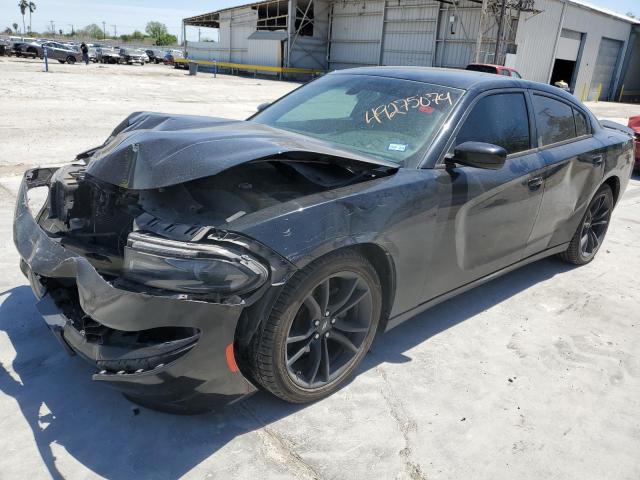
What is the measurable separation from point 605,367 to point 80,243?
3.24 m

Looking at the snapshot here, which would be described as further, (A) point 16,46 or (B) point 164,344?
(A) point 16,46

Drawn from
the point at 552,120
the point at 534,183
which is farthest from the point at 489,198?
the point at 552,120

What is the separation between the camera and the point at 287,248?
87.1 inches

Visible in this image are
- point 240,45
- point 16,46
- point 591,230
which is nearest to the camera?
point 591,230

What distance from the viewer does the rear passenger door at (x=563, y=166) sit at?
3.83m

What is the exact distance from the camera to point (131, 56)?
153 feet

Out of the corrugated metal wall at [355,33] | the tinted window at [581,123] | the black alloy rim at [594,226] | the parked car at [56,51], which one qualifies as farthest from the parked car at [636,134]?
the parked car at [56,51]

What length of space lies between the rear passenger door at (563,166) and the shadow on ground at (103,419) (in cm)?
166

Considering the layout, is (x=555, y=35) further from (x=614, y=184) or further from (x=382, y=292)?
(x=382, y=292)

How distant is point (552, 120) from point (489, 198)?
127 centimetres

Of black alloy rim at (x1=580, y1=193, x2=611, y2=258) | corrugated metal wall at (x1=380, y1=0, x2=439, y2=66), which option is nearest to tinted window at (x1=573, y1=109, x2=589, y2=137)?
black alloy rim at (x1=580, y1=193, x2=611, y2=258)

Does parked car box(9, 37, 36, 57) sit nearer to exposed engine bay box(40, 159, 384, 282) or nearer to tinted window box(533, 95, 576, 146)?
exposed engine bay box(40, 159, 384, 282)

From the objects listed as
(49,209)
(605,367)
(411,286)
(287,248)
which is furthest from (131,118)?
(605,367)

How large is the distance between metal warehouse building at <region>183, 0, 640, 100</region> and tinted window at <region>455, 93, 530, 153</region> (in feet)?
78.0
